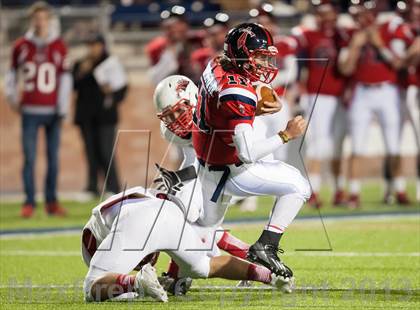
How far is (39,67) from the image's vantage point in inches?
421

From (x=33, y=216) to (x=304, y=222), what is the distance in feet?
9.11

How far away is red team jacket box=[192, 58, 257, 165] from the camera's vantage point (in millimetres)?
5809

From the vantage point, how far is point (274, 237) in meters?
5.99

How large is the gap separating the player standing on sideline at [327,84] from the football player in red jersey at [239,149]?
4875mm

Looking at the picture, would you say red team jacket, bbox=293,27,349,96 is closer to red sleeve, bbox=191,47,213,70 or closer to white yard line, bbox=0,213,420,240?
red sleeve, bbox=191,47,213,70

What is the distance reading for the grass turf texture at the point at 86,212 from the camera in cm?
1021

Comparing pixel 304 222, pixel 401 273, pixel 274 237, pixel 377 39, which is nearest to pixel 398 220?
pixel 304 222

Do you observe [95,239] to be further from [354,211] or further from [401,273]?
[354,211]

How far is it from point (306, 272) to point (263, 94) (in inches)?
51.1

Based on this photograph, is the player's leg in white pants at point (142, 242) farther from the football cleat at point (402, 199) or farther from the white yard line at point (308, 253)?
the football cleat at point (402, 199)

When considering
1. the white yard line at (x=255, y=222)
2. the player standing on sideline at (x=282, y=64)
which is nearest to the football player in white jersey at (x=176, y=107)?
the white yard line at (x=255, y=222)

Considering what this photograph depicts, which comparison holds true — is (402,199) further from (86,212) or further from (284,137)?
(284,137)

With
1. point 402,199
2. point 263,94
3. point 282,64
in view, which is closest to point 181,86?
point 263,94

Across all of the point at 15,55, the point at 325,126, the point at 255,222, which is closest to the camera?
the point at 255,222
